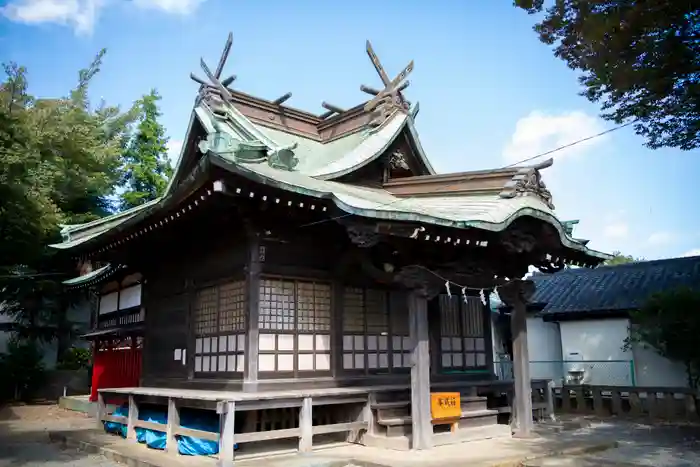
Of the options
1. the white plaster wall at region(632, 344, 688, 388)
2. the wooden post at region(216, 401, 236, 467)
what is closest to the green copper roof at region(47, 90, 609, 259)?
the wooden post at region(216, 401, 236, 467)

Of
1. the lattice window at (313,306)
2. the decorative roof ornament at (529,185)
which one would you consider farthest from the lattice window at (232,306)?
the decorative roof ornament at (529,185)

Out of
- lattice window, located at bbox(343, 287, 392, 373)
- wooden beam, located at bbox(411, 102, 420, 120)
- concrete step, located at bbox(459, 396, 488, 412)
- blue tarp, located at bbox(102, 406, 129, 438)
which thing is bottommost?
blue tarp, located at bbox(102, 406, 129, 438)

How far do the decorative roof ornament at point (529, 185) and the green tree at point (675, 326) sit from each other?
278 inches

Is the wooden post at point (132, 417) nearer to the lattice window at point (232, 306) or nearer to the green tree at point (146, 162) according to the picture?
the lattice window at point (232, 306)

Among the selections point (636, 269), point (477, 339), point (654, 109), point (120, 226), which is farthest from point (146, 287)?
point (636, 269)

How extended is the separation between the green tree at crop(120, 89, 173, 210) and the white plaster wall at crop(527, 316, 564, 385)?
59.9 ft

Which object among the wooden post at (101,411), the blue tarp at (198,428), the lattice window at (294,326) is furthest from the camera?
the wooden post at (101,411)

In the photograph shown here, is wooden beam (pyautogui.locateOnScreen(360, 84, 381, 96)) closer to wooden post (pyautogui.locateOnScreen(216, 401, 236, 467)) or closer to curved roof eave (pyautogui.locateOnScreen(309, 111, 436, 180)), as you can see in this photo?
curved roof eave (pyautogui.locateOnScreen(309, 111, 436, 180))

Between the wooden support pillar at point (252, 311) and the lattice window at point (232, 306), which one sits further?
the lattice window at point (232, 306)

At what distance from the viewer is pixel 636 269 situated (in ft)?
76.5

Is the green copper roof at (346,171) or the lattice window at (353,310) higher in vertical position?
the green copper roof at (346,171)

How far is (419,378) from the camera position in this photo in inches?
387

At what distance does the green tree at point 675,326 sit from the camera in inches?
621

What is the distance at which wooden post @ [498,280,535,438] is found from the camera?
37.8ft
